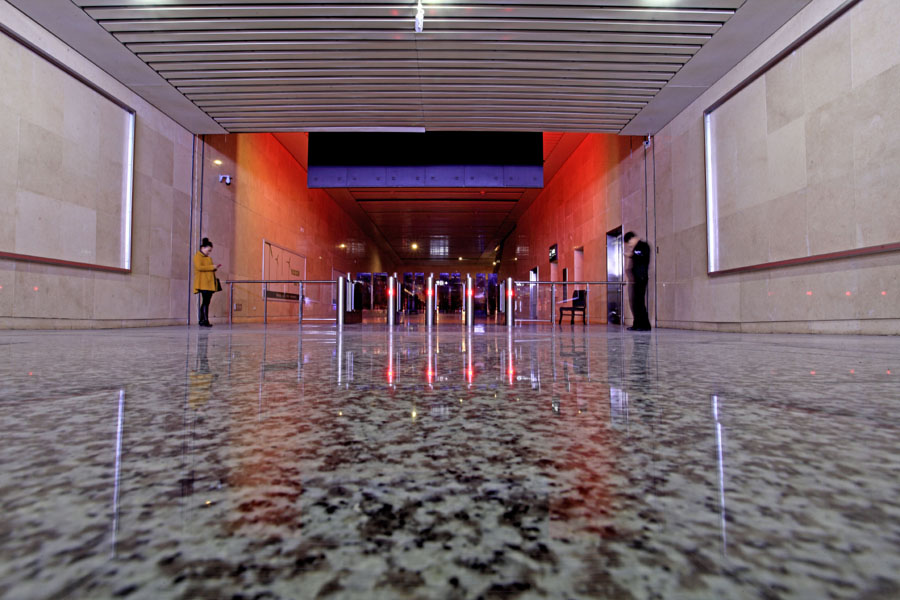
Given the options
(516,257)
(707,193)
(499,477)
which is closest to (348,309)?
(707,193)

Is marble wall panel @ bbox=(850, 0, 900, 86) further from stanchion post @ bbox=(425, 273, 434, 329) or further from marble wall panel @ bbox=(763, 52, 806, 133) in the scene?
stanchion post @ bbox=(425, 273, 434, 329)

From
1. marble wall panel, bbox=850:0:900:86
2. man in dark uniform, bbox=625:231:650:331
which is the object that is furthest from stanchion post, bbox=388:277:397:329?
marble wall panel, bbox=850:0:900:86

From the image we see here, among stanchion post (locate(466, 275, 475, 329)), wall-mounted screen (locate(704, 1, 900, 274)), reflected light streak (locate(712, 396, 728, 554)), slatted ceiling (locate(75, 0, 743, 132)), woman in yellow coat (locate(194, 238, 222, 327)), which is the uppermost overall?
slatted ceiling (locate(75, 0, 743, 132))

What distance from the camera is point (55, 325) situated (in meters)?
6.35

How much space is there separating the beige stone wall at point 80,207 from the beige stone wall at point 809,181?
960cm

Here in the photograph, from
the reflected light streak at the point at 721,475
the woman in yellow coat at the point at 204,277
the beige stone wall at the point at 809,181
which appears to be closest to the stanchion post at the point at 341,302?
the woman in yellow coat at the point at 204,277

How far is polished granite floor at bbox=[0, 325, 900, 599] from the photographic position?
0.95ft

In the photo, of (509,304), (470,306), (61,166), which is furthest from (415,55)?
(61,166)

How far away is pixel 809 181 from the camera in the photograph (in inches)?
218

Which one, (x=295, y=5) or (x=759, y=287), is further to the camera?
(x=759, y=287)

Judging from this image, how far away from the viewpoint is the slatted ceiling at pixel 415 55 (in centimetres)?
584

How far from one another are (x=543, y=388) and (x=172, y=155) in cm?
1004

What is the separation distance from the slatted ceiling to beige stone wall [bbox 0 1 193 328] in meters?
0.99

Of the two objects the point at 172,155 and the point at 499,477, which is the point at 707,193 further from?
the point at 172,155
